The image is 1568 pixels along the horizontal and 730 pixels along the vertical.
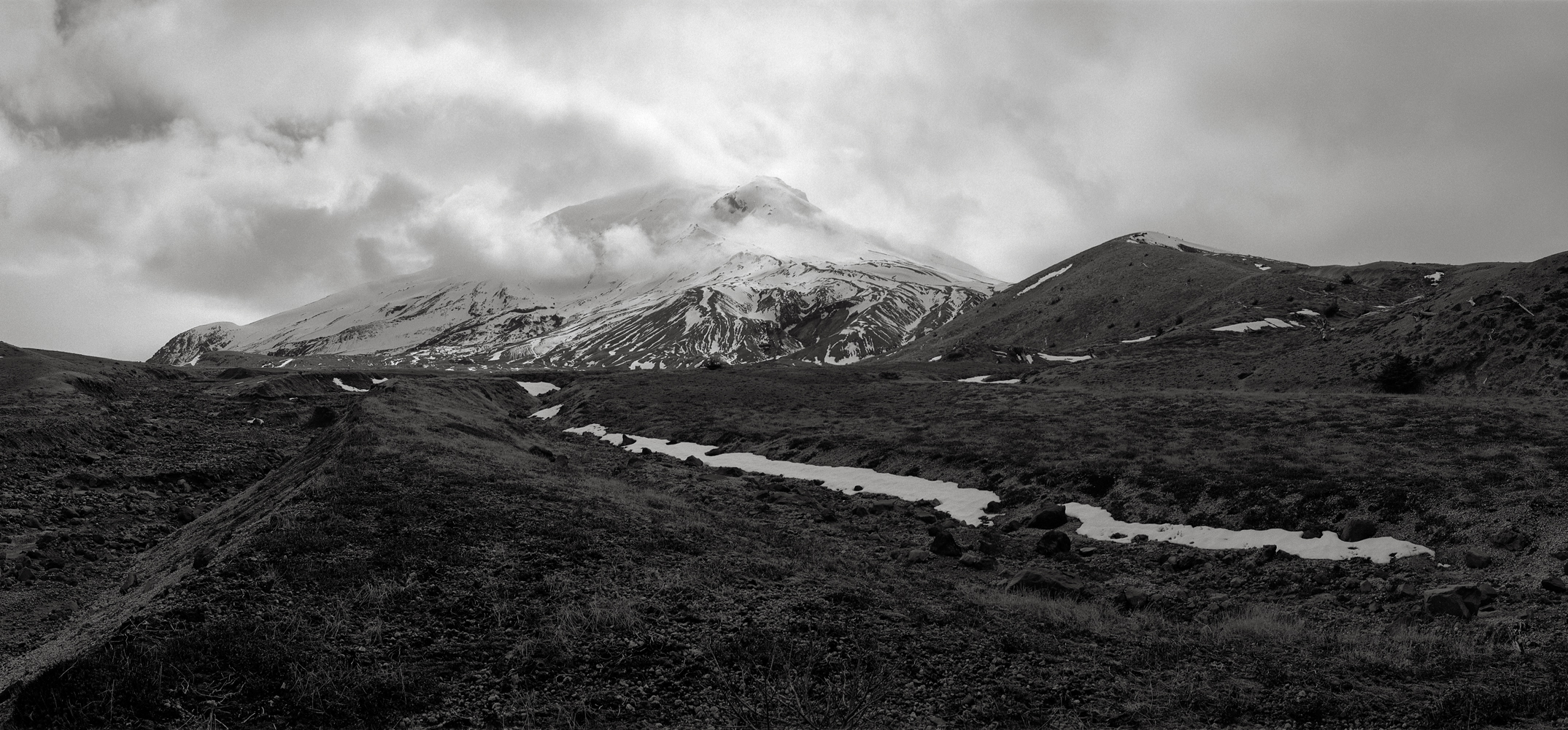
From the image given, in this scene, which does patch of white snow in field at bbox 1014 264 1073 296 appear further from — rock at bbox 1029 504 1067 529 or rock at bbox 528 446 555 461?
rock at bbox 1029 504 1067 529

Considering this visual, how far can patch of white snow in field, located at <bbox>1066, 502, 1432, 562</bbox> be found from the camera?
819 inches

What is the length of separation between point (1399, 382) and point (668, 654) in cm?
5448

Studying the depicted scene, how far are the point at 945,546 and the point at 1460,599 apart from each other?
1085cm

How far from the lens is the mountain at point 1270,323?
158 feet

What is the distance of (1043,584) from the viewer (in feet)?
58.1

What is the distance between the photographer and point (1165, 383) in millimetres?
61812

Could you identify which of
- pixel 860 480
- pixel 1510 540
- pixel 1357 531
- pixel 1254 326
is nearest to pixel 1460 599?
pixel 1510 540

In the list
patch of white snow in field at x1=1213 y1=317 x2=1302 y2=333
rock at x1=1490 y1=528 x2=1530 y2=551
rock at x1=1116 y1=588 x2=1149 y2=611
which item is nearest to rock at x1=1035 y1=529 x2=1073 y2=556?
rock at x1=1116 y1=588 x2=1149 y2=611

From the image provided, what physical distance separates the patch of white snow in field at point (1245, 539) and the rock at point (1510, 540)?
1417mm

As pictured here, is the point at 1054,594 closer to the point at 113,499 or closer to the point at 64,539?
the point at 64,539

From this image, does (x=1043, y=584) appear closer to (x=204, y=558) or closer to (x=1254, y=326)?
(x=204, y=558)

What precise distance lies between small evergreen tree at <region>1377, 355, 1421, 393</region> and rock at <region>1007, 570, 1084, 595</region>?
43627 millimetres

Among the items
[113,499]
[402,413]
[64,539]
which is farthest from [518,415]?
[64,539]

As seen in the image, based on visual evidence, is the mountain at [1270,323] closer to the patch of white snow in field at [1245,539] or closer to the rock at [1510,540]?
the rock at [1510,540]
